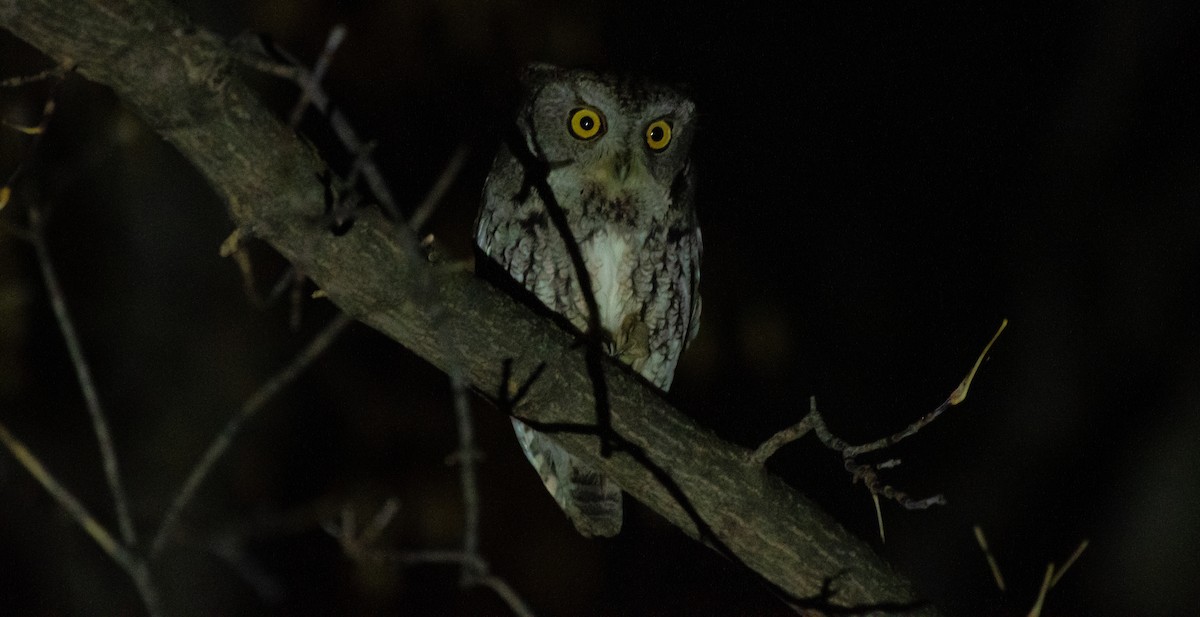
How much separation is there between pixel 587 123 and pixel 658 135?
18 centimetres

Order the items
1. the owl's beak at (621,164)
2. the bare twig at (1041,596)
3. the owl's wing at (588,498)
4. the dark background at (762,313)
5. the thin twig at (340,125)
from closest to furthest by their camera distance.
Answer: the thin twig at (340,125), the bare twig at (1041,596), the owl's beak at (621,164), the owl's wing at (588,498), the dark background at (762,313)

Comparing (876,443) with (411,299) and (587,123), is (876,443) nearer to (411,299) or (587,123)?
(411,299)

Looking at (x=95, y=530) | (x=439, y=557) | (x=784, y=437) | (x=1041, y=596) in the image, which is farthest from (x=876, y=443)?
(x=95, y=530)

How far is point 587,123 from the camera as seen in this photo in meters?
2.34

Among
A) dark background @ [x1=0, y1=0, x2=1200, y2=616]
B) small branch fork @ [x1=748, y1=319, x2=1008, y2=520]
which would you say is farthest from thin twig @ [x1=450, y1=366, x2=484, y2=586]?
dark background @ [x1=0, y1=0, x2=1200, y2=616]

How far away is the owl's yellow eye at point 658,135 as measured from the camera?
238 cm

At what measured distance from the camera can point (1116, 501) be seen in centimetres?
457

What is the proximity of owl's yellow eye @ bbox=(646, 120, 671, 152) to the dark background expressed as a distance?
179 cm

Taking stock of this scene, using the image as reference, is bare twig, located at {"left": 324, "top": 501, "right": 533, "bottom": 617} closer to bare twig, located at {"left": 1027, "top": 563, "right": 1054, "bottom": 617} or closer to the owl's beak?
bare twig, located at {"left": 1027, "top": 563, "right": 1054, "bottom": 617}

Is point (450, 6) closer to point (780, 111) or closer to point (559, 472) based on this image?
point (780, 111)

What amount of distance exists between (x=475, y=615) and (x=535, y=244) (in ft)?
13.3

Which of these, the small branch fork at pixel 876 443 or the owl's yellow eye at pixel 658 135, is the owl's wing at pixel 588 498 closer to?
the owl's yellow eye at pixel 658 135

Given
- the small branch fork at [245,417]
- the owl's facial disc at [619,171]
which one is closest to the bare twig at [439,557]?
the small branch fork at [245,417]

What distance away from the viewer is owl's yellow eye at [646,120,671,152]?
7.80 ft
